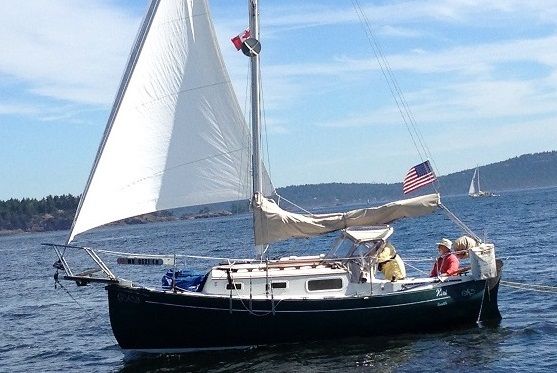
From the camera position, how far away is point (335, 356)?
21219mm

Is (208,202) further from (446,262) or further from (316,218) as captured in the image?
(446,262)

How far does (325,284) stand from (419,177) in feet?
Result: 13.1

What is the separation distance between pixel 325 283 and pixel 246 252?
120 feet

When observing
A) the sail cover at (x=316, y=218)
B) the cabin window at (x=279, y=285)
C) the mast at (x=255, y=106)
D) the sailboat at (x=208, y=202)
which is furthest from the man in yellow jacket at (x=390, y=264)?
the mast at (x=255, y=106)

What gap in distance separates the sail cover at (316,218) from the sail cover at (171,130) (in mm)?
801

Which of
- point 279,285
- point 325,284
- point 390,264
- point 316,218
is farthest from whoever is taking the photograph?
point 390,264

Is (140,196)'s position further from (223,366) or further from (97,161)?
(223,366)

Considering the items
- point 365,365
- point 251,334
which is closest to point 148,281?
point 251,334

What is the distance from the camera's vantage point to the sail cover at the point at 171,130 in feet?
67.4

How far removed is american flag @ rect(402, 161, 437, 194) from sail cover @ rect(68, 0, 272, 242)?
4.02 meters

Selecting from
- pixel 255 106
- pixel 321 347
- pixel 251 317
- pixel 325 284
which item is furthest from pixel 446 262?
pixel 255 106

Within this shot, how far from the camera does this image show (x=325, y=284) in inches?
863

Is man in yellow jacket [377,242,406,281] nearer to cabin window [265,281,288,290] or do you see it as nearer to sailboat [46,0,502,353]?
sailboat [46,0,502,353]

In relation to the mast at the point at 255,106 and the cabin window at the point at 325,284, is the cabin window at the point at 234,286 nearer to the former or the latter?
the cabin window at the point at 325,284
